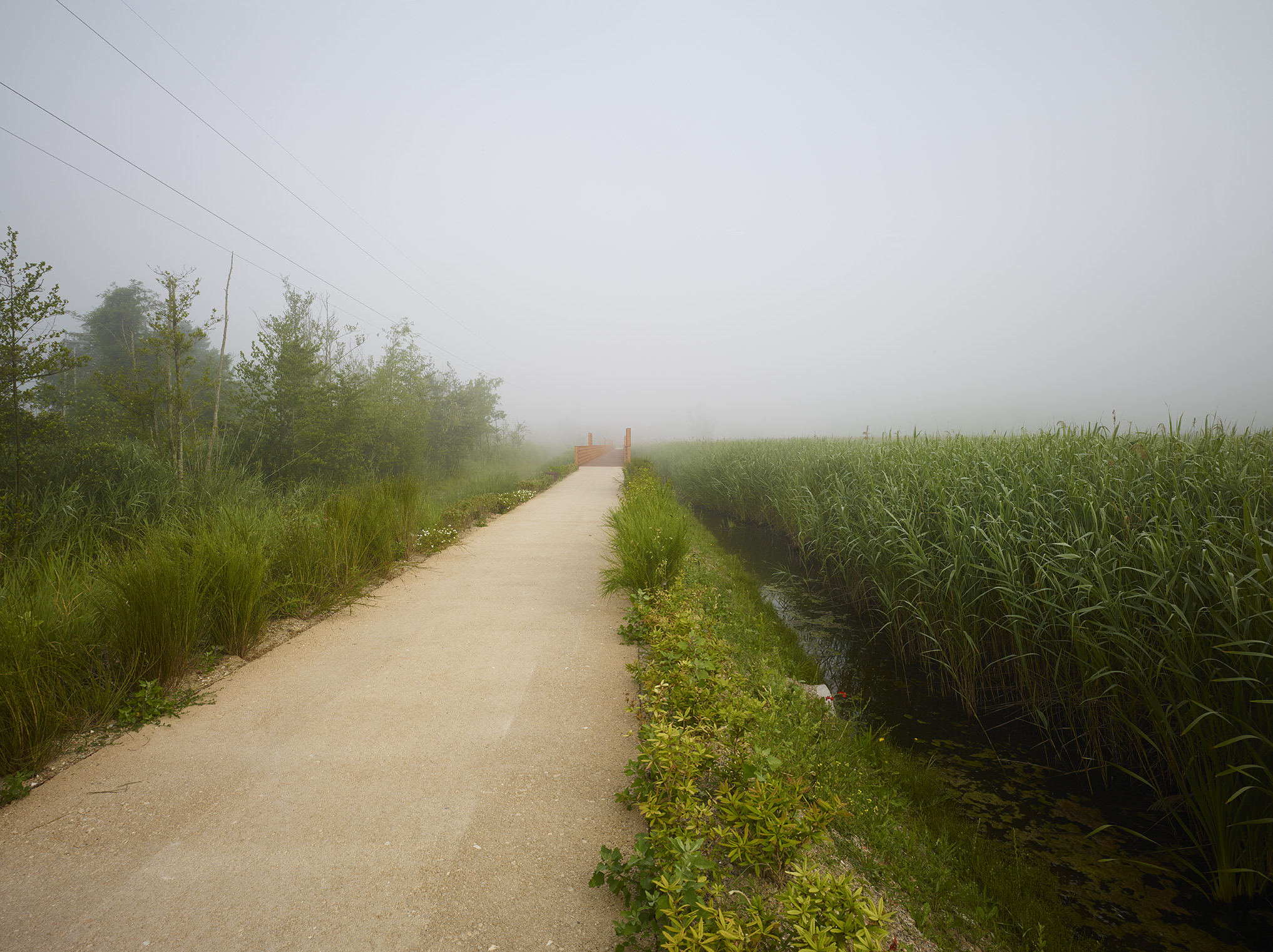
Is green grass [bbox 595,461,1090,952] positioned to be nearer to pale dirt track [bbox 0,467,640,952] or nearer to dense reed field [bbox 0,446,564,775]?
pale dirt track [bbox 0,467,640,952]

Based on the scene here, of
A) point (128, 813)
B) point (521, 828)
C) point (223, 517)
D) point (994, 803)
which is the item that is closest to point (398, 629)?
point (223, 517)

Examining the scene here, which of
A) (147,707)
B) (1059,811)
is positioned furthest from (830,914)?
(147,707)

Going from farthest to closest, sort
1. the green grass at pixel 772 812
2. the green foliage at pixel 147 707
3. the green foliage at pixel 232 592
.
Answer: the green foliage at pixel 232 592, the green foliage at pixel 147 707, the green grass at pixel 772 812

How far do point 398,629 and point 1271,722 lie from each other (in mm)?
5085

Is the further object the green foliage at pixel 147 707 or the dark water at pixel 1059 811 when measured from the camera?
the green foliage at pixel 147 707

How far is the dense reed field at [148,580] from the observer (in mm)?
2693

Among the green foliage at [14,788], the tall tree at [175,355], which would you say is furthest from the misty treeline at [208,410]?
the green foliage at [14,788]

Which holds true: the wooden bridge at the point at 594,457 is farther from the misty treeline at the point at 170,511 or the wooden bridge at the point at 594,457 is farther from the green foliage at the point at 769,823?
the green foliage at the point at 769,823

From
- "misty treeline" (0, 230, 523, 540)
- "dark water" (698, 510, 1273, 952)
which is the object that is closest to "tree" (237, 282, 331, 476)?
"misty treeline" (0, 230, 523, 540)

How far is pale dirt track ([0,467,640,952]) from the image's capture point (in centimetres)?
176

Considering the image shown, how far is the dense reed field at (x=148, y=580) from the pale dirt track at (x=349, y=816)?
388 mm

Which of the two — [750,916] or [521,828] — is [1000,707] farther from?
[521,828]

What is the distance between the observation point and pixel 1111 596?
2.96 meters

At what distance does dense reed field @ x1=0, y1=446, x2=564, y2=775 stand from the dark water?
183 inches
